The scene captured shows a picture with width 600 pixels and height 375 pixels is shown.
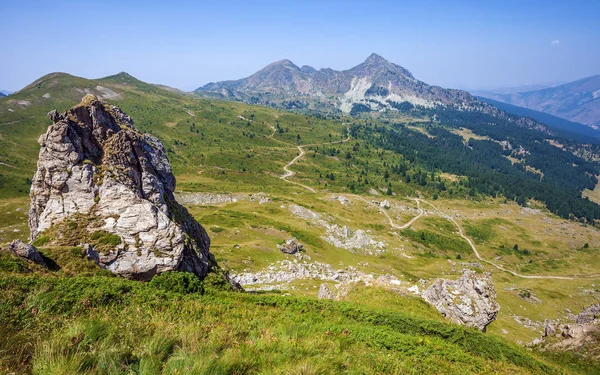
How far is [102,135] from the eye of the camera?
28750mm

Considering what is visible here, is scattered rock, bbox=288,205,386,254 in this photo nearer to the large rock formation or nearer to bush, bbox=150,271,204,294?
the large rock formation

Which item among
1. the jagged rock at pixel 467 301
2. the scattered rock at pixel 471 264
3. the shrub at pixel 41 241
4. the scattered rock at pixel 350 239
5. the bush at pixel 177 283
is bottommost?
the scattered rock at pixel 471 264

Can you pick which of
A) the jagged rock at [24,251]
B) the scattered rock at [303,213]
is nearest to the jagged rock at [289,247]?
the scattered rock at [303,213]

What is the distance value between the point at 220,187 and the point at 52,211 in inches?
5087

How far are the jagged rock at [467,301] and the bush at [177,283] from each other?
25.4m

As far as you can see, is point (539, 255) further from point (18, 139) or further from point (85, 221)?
point (18, 139)

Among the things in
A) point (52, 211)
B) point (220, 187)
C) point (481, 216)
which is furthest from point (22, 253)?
point (481, 216)

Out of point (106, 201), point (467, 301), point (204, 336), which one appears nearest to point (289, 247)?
point (467, 301)

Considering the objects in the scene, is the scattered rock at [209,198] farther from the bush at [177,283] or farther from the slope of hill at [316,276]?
the bush at [177,283]

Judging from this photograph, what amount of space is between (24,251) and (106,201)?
8763mm

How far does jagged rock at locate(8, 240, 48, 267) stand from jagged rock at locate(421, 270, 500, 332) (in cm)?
3369

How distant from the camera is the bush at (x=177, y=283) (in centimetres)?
1564

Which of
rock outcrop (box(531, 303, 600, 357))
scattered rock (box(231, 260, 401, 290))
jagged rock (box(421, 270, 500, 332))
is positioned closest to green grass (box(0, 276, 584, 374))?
rock outcrop (box(531, 303, 600, 357))

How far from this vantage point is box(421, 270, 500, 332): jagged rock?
2877 cm
